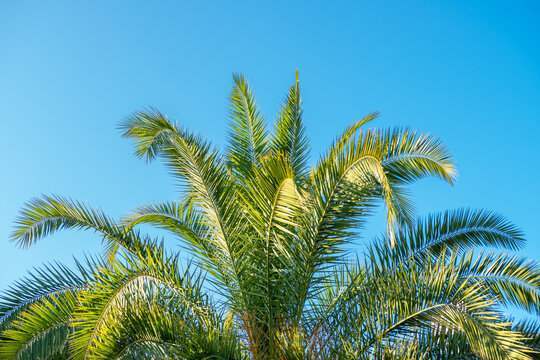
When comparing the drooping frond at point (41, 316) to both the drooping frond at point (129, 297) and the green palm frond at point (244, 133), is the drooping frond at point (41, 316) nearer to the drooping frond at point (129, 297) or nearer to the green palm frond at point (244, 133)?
the drooping frond at point (129, 297)

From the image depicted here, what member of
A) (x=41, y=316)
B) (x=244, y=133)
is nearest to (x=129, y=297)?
(x=41, y=316)

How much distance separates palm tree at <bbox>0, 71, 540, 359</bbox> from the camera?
5.74 m

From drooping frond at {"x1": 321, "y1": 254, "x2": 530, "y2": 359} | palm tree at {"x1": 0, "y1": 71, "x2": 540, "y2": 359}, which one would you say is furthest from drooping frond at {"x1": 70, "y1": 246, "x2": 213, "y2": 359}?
drooping frond at {"x1": 321, "y1": 254, "x2": 530, "y2": 359}

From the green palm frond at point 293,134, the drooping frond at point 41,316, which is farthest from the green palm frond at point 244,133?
the drooping frond at point 41,316

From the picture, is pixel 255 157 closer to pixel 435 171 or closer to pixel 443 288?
pixel 435 171

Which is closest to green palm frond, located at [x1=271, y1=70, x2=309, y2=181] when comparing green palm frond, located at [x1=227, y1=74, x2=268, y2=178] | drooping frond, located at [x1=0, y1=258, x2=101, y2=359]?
green palm frond, located at [x1=227, y1=74, x2=268, y2=178]

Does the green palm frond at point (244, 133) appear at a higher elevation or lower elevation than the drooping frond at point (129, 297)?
higher

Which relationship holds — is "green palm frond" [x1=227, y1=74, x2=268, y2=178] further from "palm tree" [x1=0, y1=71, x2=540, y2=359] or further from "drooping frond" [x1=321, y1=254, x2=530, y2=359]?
"drooping frond" [x1=321, y1=254, x2=530, y2=359]

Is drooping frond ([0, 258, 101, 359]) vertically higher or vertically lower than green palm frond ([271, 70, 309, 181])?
lower

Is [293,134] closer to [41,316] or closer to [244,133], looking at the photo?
[244,133]

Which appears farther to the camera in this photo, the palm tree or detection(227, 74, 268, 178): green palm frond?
detection(227, 74, 268, 178): green palm frond

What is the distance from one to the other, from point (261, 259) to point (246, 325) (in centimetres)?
87

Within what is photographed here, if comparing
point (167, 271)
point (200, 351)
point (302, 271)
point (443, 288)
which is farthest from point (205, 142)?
point (443, 288)

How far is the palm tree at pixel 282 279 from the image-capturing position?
5.74 m
